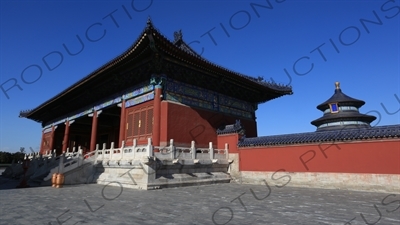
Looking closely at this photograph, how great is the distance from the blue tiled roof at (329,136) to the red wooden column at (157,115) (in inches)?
177

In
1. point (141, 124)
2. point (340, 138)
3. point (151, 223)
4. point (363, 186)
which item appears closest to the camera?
point (151, 223)

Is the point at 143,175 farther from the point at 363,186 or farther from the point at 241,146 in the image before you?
the point at 363,186

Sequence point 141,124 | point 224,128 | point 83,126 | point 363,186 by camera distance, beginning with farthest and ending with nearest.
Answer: point 83,126
point 224,128
point 141,124
point 363,186

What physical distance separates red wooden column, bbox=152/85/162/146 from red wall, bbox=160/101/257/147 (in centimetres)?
20

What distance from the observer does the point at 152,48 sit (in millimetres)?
11094

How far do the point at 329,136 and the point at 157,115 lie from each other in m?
8.02

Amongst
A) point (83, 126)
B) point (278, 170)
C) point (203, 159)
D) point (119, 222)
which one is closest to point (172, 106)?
point (203, 159)

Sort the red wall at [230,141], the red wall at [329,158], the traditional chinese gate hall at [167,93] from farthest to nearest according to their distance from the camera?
1. the red wall at [230,141]
2. the traditional chinese gate hall at [167,93]
3. the red wall at [329,158]

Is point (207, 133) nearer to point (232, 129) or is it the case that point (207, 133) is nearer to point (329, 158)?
point (232, 129)

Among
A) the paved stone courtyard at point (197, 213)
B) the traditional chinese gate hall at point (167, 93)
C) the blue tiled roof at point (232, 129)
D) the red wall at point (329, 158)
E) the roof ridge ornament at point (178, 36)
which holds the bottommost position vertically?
the paved stone courtyard at point (197, 213)

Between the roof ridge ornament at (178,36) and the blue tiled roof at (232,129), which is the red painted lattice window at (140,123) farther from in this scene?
the roof ridge ornament at (178,36)

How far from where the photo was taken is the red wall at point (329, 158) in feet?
29.7

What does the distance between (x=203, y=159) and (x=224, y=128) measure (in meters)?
3.50

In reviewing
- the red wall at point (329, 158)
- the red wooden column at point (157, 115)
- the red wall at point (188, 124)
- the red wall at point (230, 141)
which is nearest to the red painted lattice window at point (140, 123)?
the red wooden column at point (157, 115)
